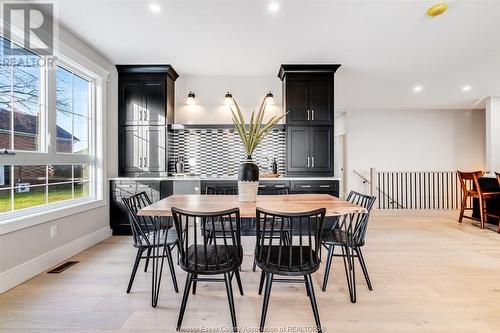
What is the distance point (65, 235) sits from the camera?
3.08 m

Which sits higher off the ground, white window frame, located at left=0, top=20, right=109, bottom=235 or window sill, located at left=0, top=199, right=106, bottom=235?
white window frame, located at left=0, top=20, right=109, bottom=235

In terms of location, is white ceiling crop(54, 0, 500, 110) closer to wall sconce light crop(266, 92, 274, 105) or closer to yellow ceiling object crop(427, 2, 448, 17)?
yellow ceiling object crop(427, 2, 448, 17)

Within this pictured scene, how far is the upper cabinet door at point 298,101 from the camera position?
14.0 feet

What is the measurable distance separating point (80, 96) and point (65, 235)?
1830 millimetres

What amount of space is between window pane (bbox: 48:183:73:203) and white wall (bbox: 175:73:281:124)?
2.05 m

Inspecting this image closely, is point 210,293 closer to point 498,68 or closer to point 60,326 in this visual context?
point 60,326

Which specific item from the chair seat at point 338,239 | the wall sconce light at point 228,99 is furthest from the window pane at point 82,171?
the chair seat at point 338,239

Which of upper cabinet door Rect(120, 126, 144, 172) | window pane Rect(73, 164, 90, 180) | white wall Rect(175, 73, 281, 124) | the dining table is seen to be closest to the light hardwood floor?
the dining table

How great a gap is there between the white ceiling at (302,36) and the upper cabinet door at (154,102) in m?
0.38

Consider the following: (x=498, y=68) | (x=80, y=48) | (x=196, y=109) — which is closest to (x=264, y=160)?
(x=196, y=109)

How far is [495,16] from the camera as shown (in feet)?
9.80

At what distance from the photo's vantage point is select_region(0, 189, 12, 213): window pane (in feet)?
7.96

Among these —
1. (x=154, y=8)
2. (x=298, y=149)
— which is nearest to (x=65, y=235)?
(x=154, y=8)

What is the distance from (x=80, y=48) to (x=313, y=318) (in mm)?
3986
